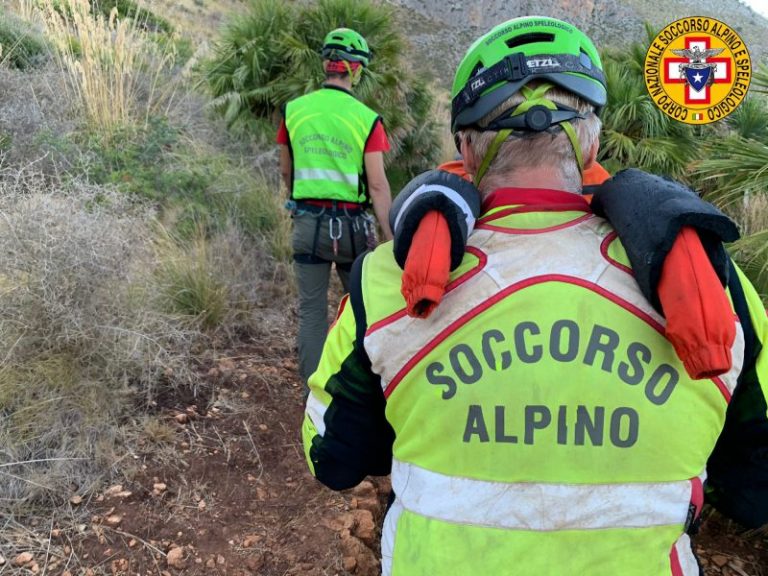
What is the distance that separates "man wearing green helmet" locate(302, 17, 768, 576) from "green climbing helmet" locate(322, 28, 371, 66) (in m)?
2.73

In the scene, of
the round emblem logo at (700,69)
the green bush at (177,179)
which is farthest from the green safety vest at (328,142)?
the round emblem logo at (700,69)

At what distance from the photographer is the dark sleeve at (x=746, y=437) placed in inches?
42.8

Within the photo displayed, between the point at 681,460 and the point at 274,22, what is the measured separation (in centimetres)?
686

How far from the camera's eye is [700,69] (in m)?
5.84

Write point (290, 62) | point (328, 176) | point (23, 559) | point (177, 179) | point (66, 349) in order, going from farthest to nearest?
point (290, 62) < point (177, 179) < point (328, 176) < point (66, 349) < point (23, 559)

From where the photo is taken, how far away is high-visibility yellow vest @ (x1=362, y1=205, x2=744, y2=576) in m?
1.02

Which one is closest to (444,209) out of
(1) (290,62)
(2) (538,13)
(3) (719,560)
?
(3) (719,560)

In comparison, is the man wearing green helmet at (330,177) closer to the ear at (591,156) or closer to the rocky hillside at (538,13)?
the ear at (591,156)

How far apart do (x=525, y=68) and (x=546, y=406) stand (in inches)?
26.7

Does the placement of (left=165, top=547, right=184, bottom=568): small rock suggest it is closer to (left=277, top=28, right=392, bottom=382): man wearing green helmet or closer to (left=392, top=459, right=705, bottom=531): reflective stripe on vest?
(left=277, top=28, right=392, bottom=382): man wearing green helmet

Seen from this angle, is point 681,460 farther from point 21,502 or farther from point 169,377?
point 169,377

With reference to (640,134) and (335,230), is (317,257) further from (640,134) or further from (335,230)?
(640,134)

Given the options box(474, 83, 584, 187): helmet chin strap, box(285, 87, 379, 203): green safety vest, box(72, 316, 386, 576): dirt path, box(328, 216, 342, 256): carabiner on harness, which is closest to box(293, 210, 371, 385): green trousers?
box(328, 216, 342, 256): carabiner on harness

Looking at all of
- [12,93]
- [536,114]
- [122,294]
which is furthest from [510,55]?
[12,93]
